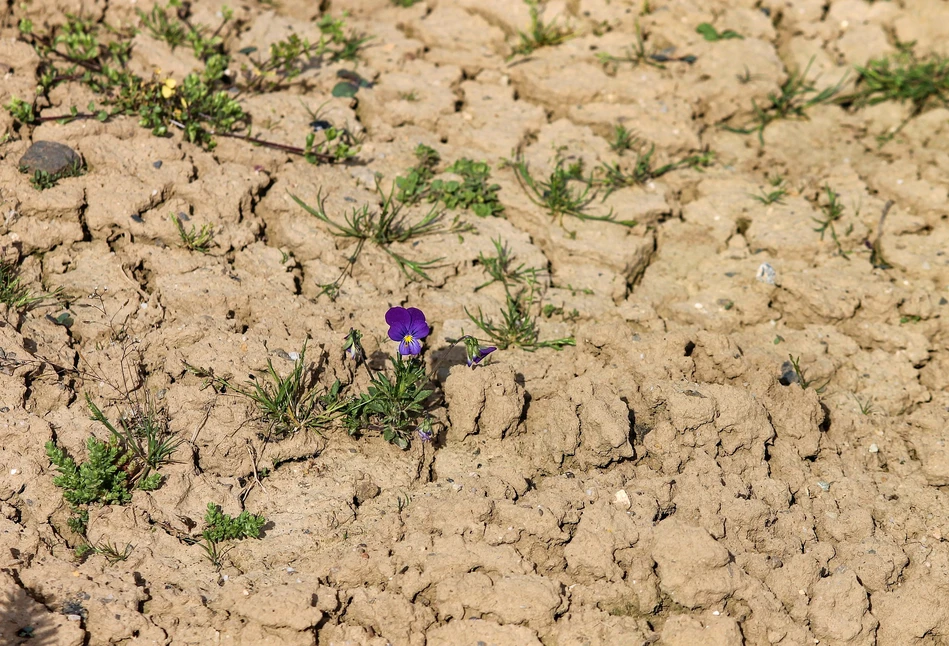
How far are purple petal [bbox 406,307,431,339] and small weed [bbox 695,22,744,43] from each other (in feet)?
10.8

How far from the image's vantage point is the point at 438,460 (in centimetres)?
375

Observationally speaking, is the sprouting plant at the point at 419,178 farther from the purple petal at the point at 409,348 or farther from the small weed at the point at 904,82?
the small weed at the point at 904,82

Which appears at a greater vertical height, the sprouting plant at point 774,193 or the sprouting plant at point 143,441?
the sprouting plant at point 774,193

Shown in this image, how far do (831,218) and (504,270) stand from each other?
1828 mm

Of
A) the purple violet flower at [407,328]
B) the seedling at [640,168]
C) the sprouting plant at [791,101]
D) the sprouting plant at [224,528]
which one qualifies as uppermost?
the sprouting plant at [791,101]

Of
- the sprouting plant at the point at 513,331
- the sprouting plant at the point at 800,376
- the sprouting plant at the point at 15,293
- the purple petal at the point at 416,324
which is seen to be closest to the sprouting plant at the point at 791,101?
the sprouting plant at the point at 800,376

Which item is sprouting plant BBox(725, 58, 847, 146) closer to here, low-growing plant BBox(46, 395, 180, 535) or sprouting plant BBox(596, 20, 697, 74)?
sprouting plant BBox(596, 20, 697, 74)

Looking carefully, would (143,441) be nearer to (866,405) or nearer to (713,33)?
(866,405)

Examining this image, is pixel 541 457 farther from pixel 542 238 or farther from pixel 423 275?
pixel 542 238

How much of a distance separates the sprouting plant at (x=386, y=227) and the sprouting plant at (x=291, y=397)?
0.69 metres

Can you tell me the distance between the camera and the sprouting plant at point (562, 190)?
4906 millimetres

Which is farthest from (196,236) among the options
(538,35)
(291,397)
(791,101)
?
(791,101)

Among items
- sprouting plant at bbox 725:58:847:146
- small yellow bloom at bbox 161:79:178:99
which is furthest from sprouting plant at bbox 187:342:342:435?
sprouting plant at bbox 725:58:847:146

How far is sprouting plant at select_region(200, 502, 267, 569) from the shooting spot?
336 centimetres
